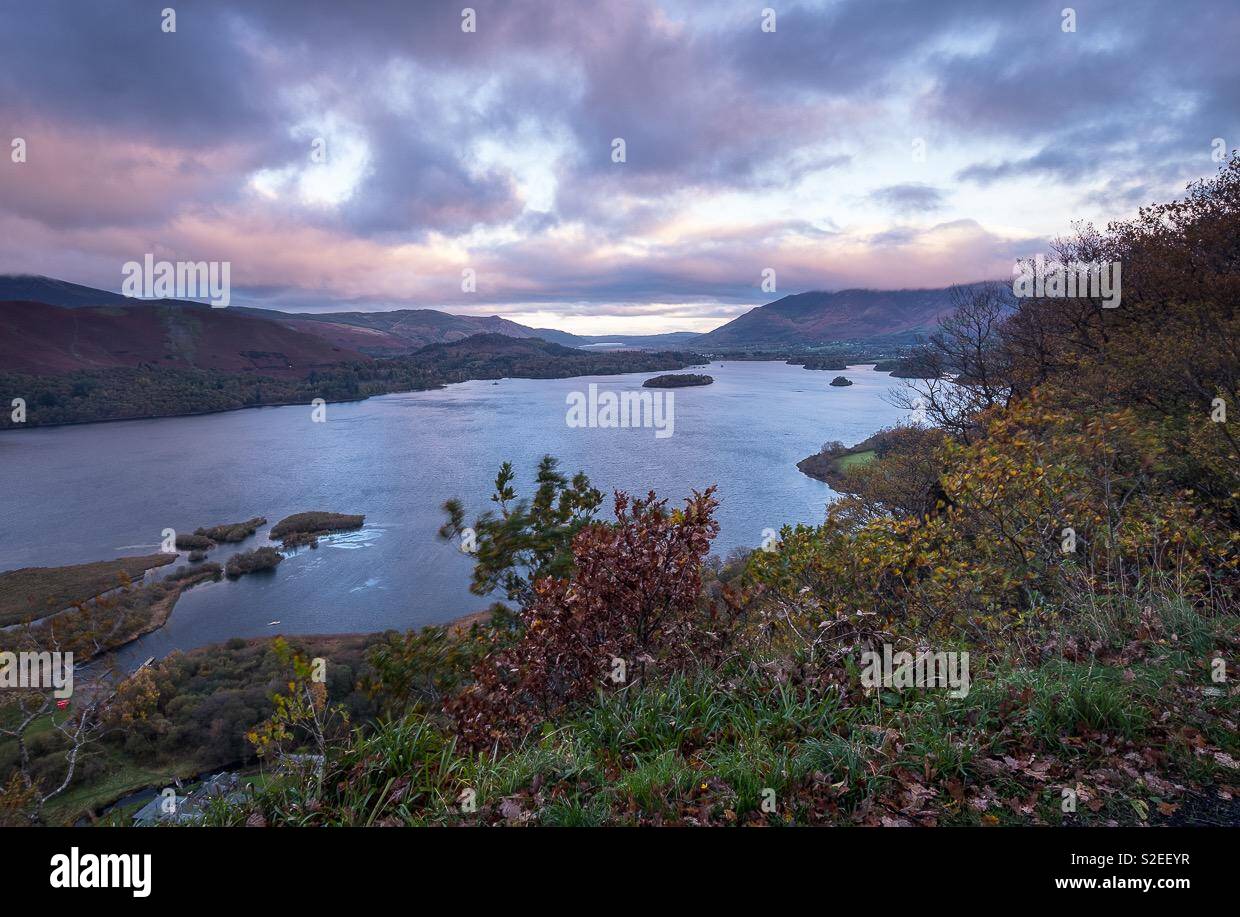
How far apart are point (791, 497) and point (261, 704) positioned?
36541 mm

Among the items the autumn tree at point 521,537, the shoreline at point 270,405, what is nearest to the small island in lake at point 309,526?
the autumn tree at point 521,537

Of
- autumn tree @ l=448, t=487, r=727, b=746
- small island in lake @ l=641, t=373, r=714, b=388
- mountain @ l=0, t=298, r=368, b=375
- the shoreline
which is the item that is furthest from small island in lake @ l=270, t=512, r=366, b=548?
mountain @ l=0, t=298, r=368, b=375

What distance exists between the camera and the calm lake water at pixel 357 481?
3400 centimetres

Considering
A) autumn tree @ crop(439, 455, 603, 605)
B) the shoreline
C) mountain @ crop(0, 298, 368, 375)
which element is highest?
mountain @ crop(0, 298, 368, 375)

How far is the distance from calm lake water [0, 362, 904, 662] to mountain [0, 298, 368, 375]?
1701 inches

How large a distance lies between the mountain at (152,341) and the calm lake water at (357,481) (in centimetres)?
4321

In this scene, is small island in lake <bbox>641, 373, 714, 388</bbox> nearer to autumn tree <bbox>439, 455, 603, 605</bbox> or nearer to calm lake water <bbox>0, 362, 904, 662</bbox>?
calm lake water <bbox>0, 362, 904, 662</bbox>

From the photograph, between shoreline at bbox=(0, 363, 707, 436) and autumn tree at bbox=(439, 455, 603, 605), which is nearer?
autumn tree at bbox=(439, 455, 603, 605)

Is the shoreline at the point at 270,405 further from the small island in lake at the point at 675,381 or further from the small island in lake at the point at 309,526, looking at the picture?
the small island in lake at the point at 309,526

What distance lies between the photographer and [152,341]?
5620 inches

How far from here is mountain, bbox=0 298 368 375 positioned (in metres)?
120
